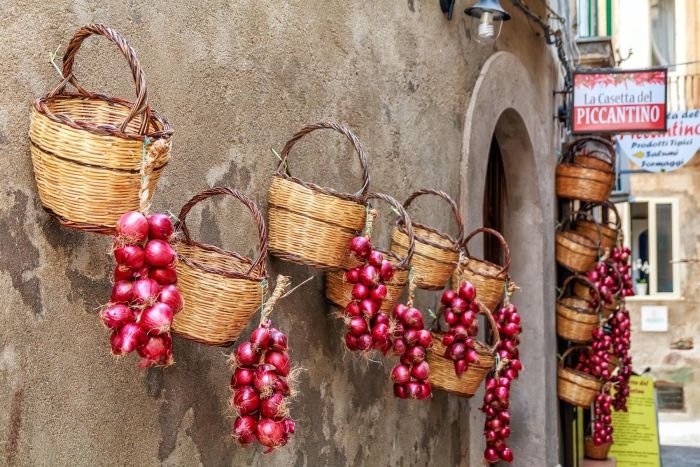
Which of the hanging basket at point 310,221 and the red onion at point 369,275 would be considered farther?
the red onion at point 369,275

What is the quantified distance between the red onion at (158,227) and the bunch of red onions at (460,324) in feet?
5.63

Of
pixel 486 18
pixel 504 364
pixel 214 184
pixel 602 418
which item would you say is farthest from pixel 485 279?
pixel 602 418

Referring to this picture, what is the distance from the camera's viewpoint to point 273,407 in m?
1.83

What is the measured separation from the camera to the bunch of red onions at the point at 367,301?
7.92ft

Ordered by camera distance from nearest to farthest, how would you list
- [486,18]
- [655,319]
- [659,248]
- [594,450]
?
[486,18]
[594,450]
[655,319]
[659,248]

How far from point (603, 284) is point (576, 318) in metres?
0.34

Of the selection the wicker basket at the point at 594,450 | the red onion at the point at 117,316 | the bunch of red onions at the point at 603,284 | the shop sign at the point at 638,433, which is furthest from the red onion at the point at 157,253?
the shop sign at the point at 638,433

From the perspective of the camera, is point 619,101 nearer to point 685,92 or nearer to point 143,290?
point 143,290

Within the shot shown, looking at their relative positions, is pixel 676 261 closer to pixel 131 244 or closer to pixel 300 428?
pixel 300 428

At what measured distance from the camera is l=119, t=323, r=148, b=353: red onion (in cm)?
148

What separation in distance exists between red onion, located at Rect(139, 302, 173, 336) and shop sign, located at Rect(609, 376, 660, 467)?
7243 millimetres

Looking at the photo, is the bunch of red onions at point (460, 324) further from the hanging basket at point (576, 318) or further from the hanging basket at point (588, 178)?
the hanging basket at point (588, 178)

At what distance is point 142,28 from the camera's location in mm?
1944

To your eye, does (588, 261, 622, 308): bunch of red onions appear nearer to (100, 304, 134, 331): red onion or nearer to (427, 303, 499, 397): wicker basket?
(427, 303, 499, 397): wicker basket
